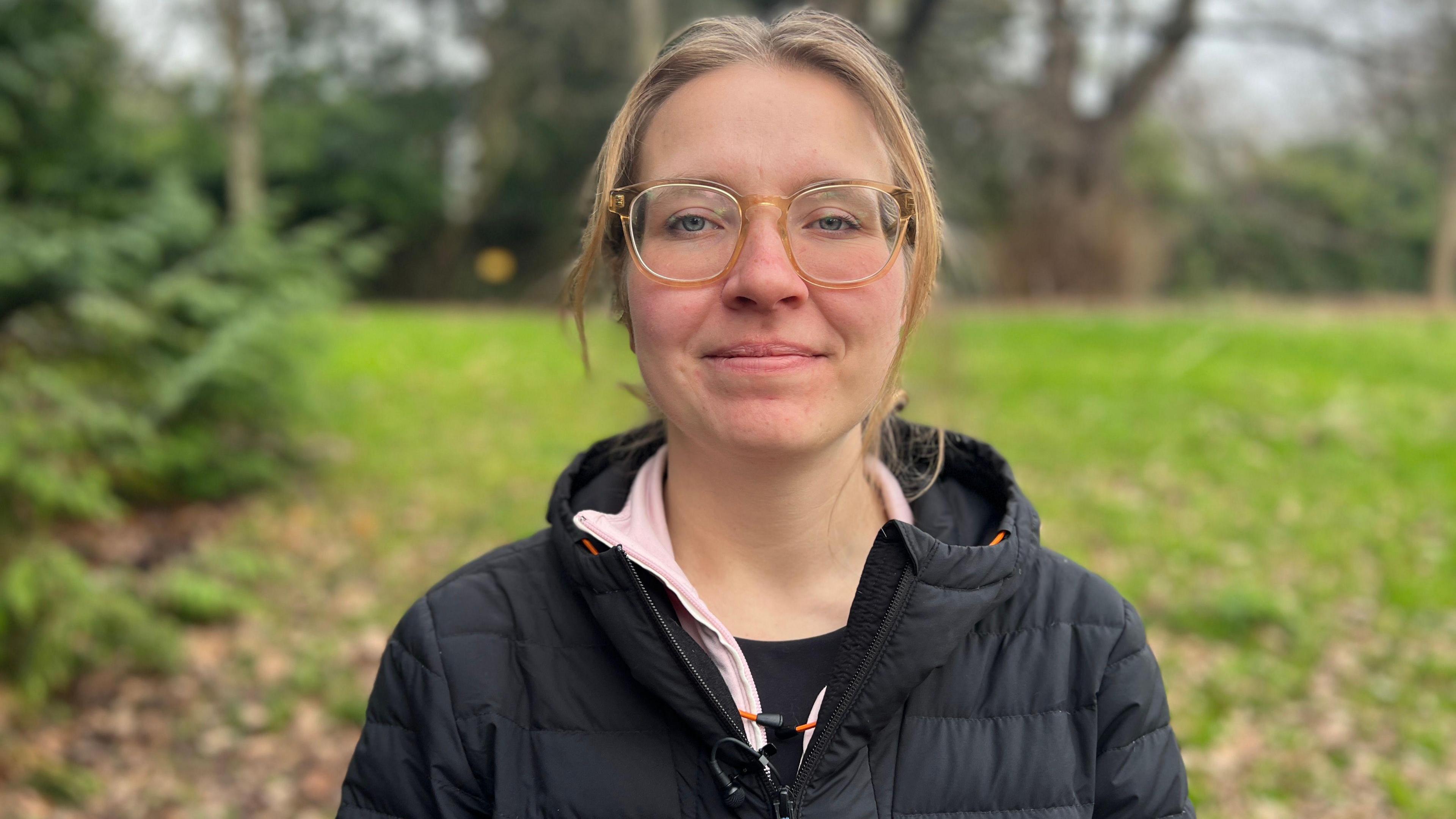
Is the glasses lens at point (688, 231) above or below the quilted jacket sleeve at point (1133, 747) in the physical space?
above

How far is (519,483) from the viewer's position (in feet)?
23.4

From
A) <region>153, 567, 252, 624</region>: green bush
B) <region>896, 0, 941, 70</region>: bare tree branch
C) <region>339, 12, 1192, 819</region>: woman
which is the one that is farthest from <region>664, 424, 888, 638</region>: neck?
<region>896, 0, 941, 70</region>: bare tree branch

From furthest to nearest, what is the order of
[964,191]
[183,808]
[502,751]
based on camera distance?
[964,191], [183,808], [502,751]

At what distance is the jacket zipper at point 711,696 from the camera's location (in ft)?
4.90

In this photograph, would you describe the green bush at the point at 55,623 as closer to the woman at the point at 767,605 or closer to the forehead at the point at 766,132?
the woman at the point at 767,605

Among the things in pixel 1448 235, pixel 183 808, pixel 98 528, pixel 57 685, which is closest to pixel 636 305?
pixel 183 808

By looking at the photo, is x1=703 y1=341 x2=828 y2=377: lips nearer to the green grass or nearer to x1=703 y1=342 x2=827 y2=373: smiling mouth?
x1=703 y1=342 x2=827 y2=373: smiling mouth

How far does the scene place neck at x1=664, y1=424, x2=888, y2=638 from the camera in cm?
170

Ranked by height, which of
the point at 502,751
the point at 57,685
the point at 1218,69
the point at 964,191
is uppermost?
the point at 1218,69

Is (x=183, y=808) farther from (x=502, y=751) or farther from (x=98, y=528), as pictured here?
(x=502, y=751)

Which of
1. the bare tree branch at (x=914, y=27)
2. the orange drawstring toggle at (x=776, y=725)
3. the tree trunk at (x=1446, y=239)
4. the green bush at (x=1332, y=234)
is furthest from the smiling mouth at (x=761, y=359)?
the green bush at (x=1332, y=234)

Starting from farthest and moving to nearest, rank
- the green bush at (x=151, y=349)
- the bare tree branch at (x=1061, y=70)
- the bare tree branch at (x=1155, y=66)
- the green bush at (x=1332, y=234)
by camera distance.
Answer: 1. the green bush at (x=1332, y=234)
2. the bare tree branch at (x=1155, y=66)
3. the bare tree branch at (x=1061, y=70)
4. the green bush at (x=151, y=349)

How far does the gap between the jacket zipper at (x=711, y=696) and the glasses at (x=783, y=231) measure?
0.46 m

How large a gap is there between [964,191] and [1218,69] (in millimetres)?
5007
